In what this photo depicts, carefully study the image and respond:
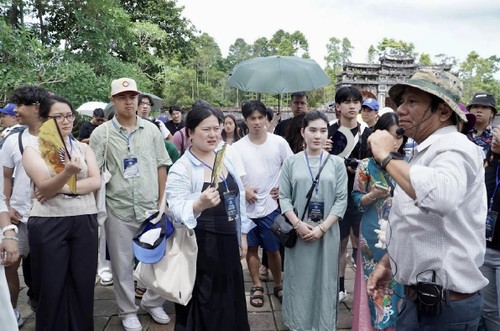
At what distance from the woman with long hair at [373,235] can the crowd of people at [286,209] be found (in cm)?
1

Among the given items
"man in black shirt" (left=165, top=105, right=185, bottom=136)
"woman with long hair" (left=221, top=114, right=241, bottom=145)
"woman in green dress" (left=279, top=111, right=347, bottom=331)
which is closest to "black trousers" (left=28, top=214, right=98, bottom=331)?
"woman in green dress" (left=279, top=111, right=347, bottom=331)

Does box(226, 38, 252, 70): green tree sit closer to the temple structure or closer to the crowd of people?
the temple structure

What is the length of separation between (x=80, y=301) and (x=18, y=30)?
21.2 ft

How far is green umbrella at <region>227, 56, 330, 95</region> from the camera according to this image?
4.17 metres

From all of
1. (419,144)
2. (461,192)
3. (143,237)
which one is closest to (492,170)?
(419,144)

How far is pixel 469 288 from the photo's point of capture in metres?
1.48

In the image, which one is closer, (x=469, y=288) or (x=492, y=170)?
(x=469, y=288)

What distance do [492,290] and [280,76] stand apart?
2.89 metres

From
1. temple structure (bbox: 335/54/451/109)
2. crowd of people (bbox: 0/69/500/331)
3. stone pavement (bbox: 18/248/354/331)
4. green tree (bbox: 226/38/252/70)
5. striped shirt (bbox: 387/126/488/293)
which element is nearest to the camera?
striped shirt (bbox: 387/126/488/293)

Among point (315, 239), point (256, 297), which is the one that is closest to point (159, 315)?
point (256, 297)

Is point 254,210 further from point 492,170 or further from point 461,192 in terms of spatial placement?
point 461,192

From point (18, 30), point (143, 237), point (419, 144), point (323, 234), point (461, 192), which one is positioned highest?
point (18, 30)

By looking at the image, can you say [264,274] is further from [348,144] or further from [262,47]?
[262,47]

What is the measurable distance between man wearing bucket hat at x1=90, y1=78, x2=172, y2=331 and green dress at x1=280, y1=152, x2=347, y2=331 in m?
1.21
